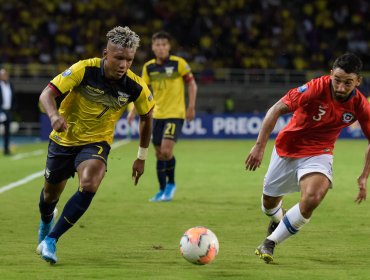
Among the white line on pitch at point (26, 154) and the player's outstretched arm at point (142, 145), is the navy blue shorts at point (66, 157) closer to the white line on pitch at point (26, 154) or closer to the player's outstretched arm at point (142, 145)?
the player's outstretched arm at point (142, 145)

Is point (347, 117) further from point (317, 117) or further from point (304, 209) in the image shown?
point (304, 209)

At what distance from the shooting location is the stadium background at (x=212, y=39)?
107ft

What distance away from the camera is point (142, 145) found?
8141 mm

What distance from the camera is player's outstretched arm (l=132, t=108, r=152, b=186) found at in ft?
26.3

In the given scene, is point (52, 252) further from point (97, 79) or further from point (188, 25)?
point (188, 25)

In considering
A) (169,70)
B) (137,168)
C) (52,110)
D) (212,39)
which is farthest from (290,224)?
(212,39)

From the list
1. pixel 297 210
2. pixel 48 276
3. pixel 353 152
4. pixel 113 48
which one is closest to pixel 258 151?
Answer: pixel 297 210

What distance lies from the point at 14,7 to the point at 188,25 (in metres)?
7.08

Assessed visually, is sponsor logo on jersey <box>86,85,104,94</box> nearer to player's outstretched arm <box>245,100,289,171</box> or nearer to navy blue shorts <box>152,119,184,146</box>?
player's outstretched arm <box>245,100,289,171</box>

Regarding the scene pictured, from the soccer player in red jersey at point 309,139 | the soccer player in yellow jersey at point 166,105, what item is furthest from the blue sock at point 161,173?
the soccer player in red jersey at point 309,139

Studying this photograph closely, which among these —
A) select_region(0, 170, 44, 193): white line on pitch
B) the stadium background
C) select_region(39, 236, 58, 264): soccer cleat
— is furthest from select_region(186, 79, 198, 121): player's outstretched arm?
the stadium background

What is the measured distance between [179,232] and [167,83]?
419 centimetres

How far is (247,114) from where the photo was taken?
98.3ft

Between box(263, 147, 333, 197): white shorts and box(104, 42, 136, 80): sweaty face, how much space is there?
1723 millimetres
